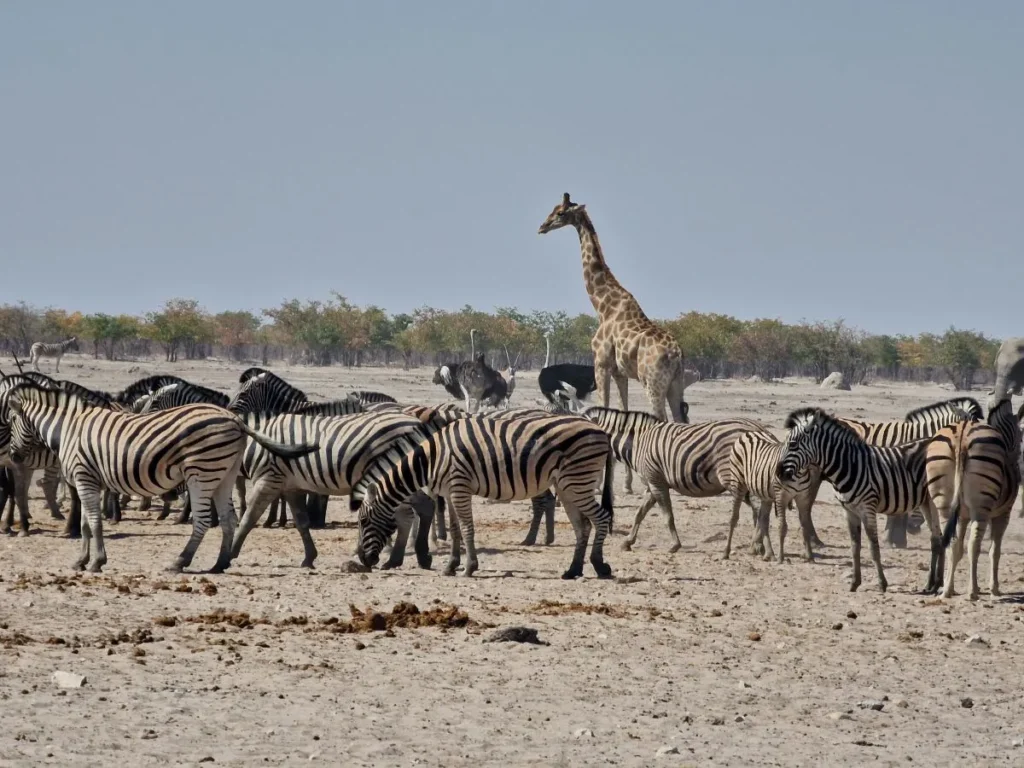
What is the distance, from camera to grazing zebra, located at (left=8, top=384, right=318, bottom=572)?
1270 centimetres

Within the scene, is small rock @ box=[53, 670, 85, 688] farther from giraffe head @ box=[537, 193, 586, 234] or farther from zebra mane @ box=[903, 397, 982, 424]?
giraffe head @ box=[537, 193, 586, 234]

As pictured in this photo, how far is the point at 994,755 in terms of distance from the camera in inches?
317

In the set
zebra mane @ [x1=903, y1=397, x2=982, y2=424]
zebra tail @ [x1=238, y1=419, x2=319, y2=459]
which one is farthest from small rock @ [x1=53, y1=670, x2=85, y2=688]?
zebra mane @ [x1=903, y1=397, x2=982, y2=424]

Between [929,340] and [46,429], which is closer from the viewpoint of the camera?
[46,429]

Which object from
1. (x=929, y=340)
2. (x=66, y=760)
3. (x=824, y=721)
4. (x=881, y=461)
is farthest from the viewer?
(x=929, y=340)

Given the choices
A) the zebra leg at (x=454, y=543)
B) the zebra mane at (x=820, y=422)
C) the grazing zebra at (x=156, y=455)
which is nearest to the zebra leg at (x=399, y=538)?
the zebra leg at (x=454, y=543)

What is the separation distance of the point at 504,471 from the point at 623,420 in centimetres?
455

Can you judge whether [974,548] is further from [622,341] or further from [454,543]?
[622,341]

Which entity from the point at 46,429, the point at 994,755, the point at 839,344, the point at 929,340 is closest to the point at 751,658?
the point at 994,755

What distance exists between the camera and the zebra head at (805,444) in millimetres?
12953

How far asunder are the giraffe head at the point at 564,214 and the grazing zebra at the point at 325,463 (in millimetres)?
9316

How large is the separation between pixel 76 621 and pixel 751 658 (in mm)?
4250

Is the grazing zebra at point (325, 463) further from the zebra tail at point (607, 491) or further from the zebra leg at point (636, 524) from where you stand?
the zebra leg at point (636, 524)

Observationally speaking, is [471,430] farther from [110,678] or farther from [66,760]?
[66,760]
